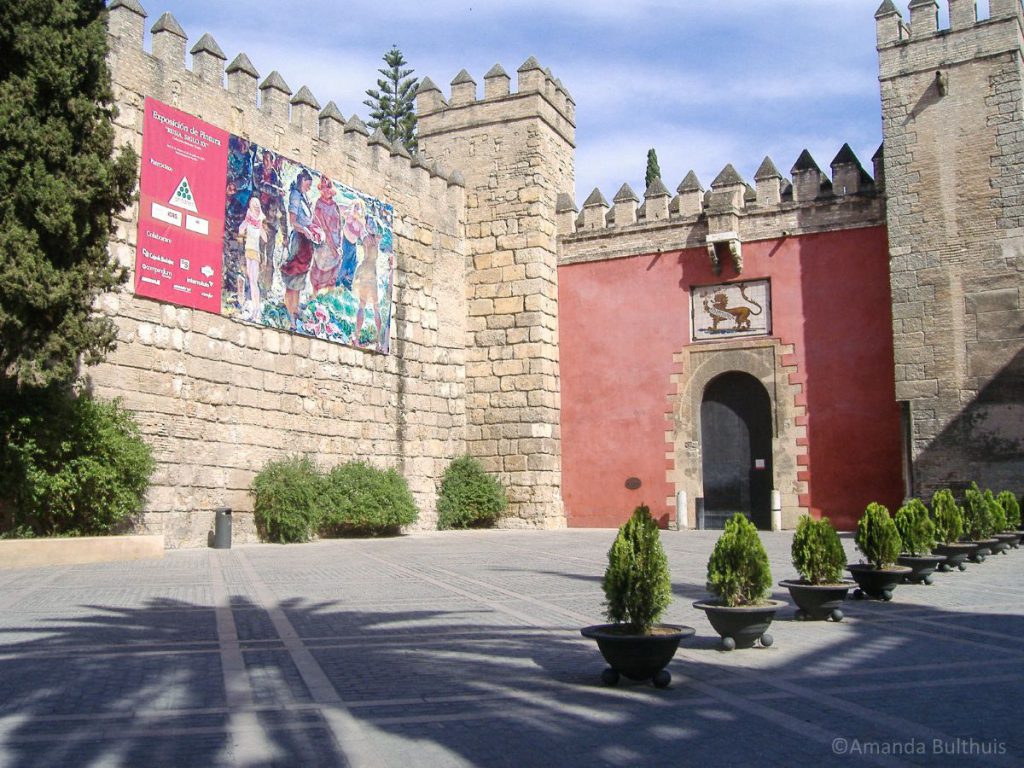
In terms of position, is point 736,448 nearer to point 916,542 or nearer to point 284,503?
point 284,503

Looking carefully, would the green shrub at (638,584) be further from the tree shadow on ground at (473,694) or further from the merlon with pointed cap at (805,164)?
the merlon with pointed cap at (805,164)

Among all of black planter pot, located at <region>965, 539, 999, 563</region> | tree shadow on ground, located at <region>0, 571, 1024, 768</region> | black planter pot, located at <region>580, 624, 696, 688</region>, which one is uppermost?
black planter pot, located at <region>965, 539, 999, 563</region>

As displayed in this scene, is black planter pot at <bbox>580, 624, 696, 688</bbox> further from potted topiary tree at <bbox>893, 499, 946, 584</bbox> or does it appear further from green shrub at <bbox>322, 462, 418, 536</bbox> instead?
A: green shrub at <bbox>322, 462, 418, 536</bbox>

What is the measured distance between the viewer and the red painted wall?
58.4 feet

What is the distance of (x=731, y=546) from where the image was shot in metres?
6.20

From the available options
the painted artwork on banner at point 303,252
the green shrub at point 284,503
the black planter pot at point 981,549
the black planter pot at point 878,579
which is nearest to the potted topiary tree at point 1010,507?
the black planter pot at point 981,549

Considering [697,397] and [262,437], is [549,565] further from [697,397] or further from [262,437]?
[697,397]

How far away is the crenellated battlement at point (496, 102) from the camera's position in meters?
20.4

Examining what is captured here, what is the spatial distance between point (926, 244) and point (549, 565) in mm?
9753

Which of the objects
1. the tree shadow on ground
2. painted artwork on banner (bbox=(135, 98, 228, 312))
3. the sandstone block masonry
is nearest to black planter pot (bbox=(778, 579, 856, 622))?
the tree shadow on ground

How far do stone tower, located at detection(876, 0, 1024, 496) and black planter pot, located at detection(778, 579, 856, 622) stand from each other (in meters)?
10.2

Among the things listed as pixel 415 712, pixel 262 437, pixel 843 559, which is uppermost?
pixel 262 437

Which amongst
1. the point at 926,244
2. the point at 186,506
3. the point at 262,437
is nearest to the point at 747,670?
the point at 186,506

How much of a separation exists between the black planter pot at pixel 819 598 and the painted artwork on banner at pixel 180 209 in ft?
32.0
